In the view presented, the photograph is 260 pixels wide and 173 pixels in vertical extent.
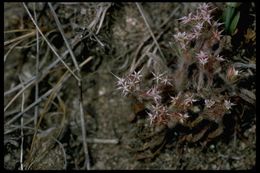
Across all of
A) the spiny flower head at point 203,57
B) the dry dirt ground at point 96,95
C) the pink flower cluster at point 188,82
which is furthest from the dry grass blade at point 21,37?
the spiny flower head at point 203,57

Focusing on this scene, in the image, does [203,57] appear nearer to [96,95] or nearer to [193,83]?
[193,83]

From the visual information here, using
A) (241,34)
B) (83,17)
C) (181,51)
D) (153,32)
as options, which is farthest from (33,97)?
(241,34)

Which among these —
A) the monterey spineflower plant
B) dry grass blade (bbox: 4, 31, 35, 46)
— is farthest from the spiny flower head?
dry grass blade (bbox: 4, 31, 35, 46)

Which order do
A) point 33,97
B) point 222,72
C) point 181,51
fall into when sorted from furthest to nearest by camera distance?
1. point 33,97
2. point 222,72
3. point 181,51

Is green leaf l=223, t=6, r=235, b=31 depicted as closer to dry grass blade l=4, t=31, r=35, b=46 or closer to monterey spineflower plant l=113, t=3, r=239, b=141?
monterey spineflower plant l=113, t=3, r=239, b=141

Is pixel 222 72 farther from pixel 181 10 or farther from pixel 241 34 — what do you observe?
pixel 181 10

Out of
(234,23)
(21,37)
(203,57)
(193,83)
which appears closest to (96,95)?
(21,37)
